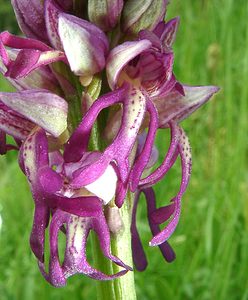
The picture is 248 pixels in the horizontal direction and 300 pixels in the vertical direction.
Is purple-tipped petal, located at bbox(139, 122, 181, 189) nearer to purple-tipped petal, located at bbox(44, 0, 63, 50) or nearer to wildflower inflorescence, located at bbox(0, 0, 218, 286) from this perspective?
wildflower inflorescence, located at bbox(0, 0, 218, 286)

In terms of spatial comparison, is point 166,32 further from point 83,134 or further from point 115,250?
point 115,250

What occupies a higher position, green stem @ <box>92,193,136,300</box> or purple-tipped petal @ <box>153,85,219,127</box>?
purple-tipped petal @ <box>153,85,219,127</box>

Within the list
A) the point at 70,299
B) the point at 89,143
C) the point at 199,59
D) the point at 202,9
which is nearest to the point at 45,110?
the point at 89,143

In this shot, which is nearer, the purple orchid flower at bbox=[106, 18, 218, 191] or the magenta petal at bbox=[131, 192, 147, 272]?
the purple orchid flower at bbox=[106, 18, 218, 191]

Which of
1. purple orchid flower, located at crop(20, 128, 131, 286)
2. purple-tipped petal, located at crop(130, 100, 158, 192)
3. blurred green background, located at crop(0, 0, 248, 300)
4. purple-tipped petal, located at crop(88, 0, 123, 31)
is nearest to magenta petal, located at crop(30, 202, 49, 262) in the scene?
purple orchid flower, located at crop(20, 128, 131, 286)

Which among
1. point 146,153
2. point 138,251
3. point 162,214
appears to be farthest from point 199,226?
point 146,153

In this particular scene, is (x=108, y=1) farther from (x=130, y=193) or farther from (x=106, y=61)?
(x=130, y=193)

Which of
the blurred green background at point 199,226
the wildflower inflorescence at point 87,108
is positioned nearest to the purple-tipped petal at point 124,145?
the wildflower inflorescence at point 87,108
